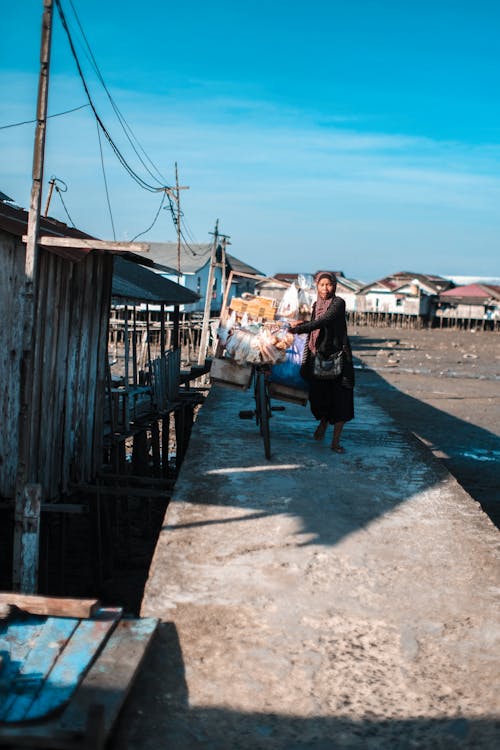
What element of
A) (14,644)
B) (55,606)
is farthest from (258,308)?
(14,644)

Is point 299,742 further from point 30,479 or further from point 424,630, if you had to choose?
point 30,479

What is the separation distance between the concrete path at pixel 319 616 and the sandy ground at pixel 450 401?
13.0 feet

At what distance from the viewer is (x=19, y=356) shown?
611cm

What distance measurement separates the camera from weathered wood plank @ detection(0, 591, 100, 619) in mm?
3680

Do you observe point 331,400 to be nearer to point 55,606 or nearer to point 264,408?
point 264,408

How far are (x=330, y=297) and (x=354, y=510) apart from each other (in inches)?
94.0

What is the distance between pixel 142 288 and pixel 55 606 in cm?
704

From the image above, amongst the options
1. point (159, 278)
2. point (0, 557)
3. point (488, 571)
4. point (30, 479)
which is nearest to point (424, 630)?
point (488, 571)

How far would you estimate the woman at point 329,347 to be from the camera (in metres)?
7.02

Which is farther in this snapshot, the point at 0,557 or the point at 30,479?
the point at 0,557

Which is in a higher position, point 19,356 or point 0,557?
point 19,356

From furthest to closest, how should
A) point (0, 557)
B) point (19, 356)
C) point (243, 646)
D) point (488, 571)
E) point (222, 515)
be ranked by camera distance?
point (0, 557) → point (19, 356) → point (222, 515) → point (488, 571) → point (243, 646)

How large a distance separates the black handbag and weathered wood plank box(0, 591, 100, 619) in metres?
3.91

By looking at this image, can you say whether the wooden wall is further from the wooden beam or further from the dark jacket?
the dark jacket
